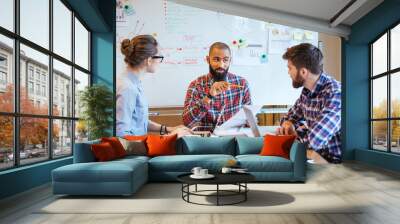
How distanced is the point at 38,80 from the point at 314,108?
588 cm

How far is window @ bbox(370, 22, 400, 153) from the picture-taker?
26.6 ft

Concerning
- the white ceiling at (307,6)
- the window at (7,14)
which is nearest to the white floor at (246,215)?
the window at (7,14)

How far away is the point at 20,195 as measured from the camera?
5.23 meters

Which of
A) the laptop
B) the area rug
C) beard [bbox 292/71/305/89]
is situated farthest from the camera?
beard [bbox 292/71/305/89]

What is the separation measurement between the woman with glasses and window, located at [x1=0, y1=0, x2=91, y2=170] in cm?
107

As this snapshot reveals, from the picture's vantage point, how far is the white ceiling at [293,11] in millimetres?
8047

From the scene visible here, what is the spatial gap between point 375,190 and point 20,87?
525 centimetres

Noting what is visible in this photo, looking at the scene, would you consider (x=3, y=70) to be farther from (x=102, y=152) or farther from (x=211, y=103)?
(x=211, y=103)

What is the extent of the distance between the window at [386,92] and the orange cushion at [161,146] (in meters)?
4.57

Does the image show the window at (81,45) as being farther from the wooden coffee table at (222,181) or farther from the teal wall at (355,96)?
the teal wall at (355,96)

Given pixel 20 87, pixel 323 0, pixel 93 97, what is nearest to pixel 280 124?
Answer: pixel 323 0

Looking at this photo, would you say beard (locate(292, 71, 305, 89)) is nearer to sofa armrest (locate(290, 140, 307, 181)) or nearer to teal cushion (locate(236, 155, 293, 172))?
sofa armrest (locate(290, 140, 307, 181))

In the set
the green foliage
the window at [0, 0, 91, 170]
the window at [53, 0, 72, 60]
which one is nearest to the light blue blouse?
the green foliage

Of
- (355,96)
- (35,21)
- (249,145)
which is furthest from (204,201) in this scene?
(355,96)
